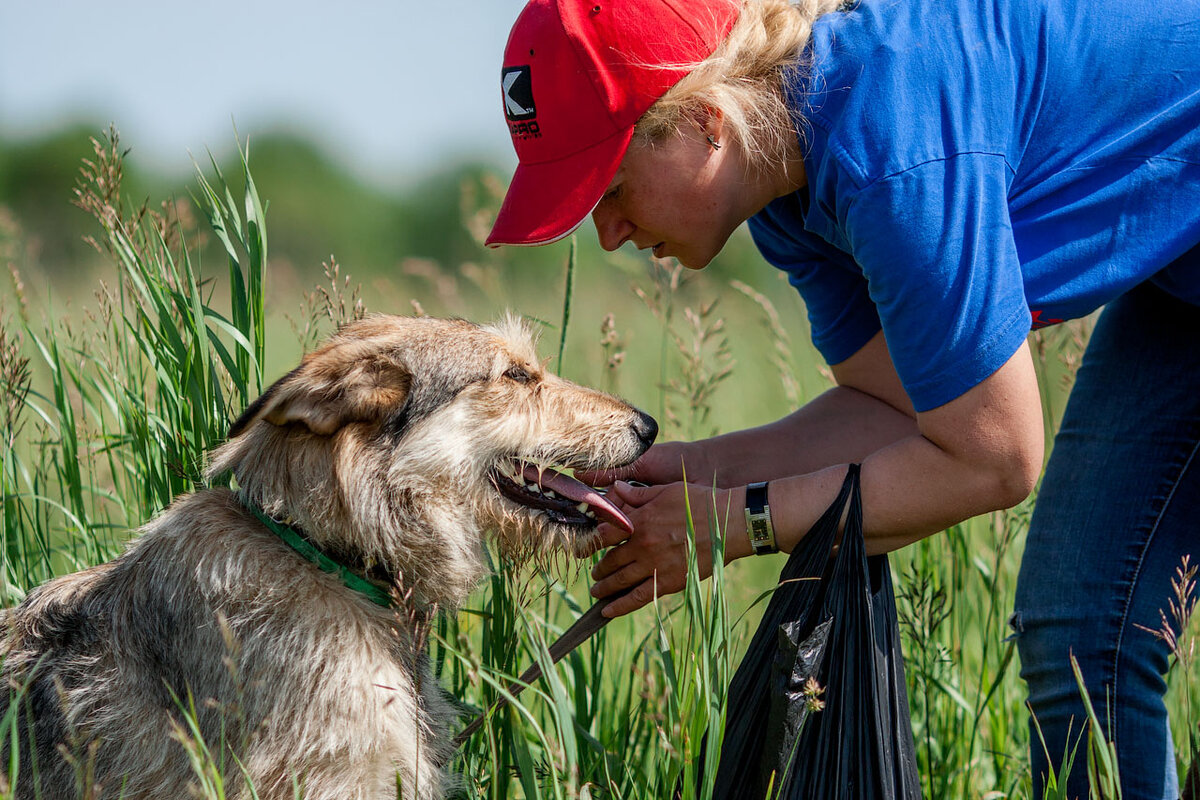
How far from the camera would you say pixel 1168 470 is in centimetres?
268

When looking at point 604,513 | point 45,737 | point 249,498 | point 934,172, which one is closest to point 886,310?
point 934,172

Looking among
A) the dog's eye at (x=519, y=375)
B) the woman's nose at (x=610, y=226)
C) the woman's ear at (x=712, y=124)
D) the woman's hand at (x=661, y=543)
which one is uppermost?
the woman's ear at (x=712, y=124)

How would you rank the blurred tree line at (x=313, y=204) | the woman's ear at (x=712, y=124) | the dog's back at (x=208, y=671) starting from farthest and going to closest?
the blurred tree line at (x=313, y=204) < the woman's ear at (x=712, y=124) < the dog's back at (x=208, y=671)

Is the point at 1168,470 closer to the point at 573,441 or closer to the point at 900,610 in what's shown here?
the point at 900,610

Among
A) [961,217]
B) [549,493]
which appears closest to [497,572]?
[549,493]

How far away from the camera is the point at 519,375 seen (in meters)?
2.95

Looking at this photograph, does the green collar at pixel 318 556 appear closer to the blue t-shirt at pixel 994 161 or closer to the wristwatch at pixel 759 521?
the wristwatch at pixel 759 521

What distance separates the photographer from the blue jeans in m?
2.60

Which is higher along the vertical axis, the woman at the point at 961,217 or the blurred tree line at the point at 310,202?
the blurred tree line at the point at 310,202

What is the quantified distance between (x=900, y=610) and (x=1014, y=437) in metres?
1.09

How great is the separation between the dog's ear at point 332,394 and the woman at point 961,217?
1.69 ft

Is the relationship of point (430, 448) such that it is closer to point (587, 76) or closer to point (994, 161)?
point (587, 76)

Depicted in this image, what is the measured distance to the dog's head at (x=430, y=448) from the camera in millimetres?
2514

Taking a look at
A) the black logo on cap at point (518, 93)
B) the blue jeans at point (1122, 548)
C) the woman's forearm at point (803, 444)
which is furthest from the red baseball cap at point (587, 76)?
the blue jeans at point (1122, 548)
